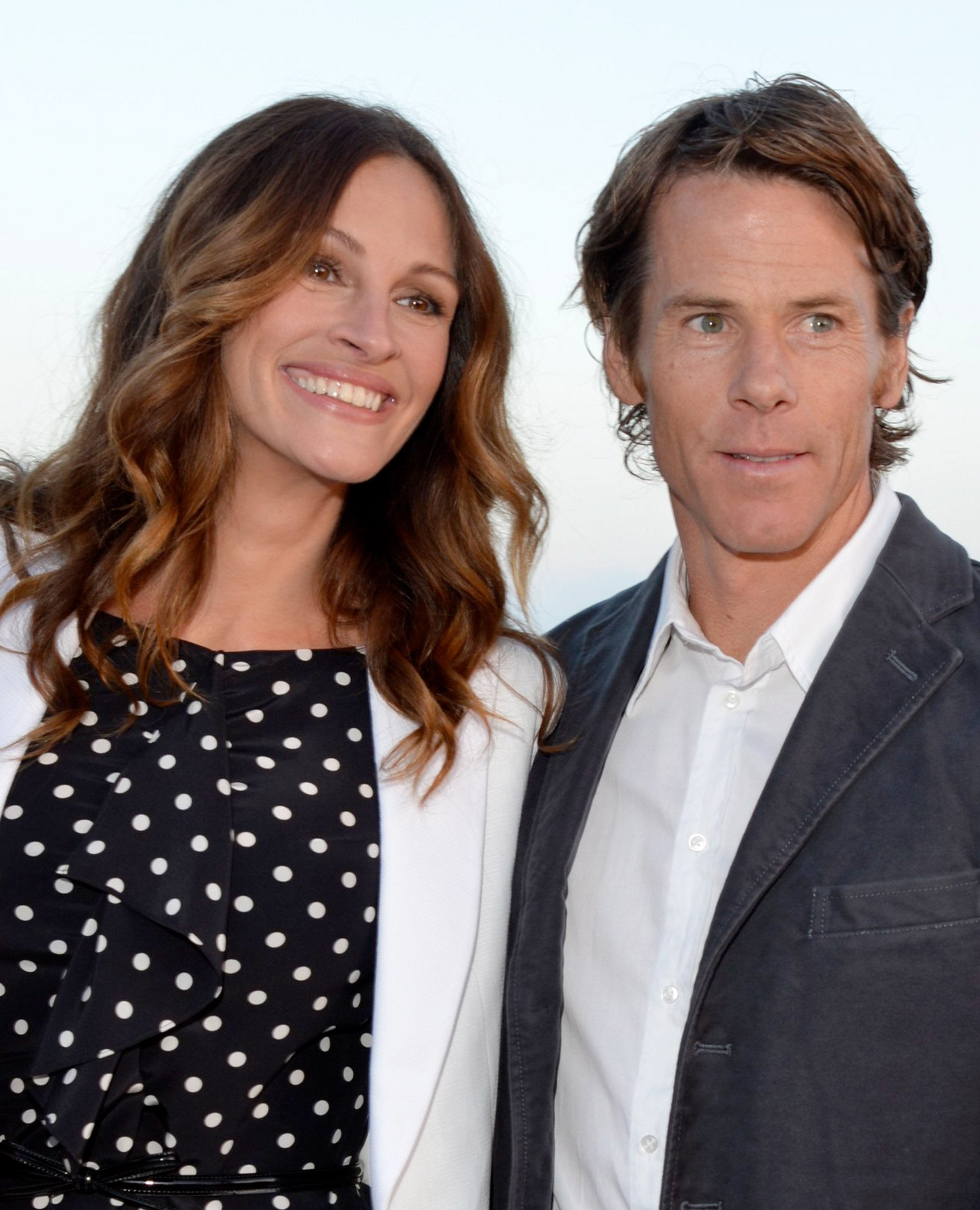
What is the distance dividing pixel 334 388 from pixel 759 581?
0.92 metres

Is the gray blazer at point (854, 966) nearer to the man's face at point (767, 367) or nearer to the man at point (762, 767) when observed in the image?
the man at point (762, 767)

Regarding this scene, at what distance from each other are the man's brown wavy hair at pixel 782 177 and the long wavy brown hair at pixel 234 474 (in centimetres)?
30

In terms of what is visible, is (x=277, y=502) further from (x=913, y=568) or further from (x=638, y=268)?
(x=913, y=568)

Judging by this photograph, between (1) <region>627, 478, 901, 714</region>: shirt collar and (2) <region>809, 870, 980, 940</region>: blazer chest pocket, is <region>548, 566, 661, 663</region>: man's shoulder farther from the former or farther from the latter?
(2) <region>809, 870, 980, 940</region>: blazer chest pocket

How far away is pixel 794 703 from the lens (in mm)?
2568

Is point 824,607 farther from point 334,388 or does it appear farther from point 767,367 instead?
point 334,388

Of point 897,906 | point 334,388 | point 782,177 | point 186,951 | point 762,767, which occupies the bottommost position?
point 186,951

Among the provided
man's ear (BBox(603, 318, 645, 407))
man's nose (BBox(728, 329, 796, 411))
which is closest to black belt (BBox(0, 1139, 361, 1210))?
man's nose (BBox(728, 329, 796, 411))

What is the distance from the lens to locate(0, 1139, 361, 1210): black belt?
8.07 feet

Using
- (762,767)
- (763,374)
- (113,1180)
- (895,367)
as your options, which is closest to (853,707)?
(762,767)

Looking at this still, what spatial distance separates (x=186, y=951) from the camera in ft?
8.41

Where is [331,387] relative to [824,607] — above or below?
above

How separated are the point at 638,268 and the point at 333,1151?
6.29 feet

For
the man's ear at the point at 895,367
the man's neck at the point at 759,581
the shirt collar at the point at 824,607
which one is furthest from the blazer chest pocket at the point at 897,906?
the man's ear at the point at 895,367
